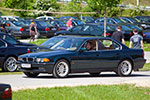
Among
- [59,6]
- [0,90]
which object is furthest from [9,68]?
[59,6]

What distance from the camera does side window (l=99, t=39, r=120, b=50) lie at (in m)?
16.3

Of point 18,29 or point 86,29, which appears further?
point 18,29

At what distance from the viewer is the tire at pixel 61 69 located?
49.1 feet

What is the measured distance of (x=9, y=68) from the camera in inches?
726

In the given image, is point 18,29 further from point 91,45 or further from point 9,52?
point 91,45

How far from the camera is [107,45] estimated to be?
16.5 metres

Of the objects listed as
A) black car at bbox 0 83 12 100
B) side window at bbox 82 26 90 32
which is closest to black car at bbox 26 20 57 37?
side window at bbox 82 26 90 32

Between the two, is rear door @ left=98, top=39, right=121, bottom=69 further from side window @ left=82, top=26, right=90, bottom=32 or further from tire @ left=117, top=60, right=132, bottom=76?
side window @ left=82, top=26, right=90, bottom=32

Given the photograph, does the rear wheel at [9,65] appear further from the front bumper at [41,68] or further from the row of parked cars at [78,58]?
→ the front bumper at [41,68]

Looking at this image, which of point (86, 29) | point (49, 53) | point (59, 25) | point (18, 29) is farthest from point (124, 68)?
point (59, 25)

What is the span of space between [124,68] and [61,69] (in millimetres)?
2587

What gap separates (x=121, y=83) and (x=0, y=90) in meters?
6.52

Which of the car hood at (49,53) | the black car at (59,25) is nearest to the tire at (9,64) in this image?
the car hood at (49,53)

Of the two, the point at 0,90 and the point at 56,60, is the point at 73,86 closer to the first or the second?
the point at 56,60
